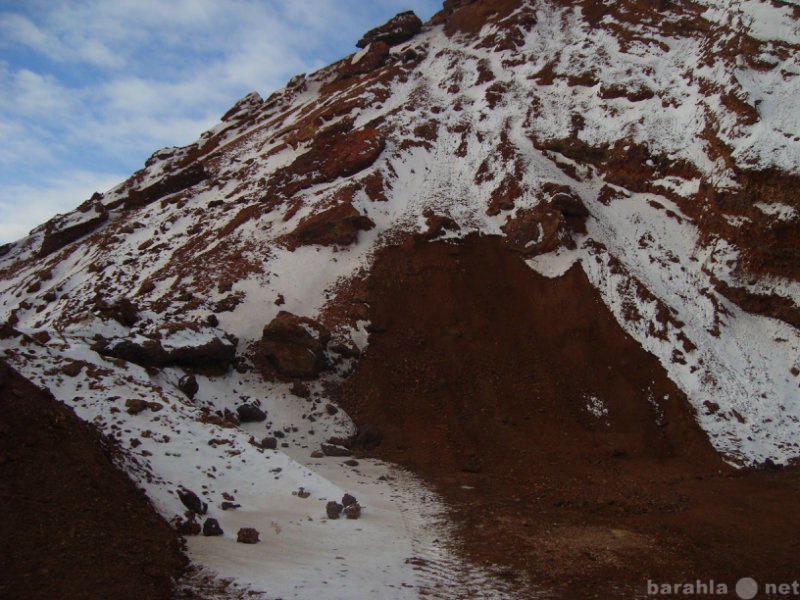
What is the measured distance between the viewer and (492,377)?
20.0 metres

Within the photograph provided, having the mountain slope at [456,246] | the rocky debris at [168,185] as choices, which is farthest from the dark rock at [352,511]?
the rocky debris at [168,185]

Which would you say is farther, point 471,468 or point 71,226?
point 71,226

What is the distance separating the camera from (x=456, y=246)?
83.5 ft

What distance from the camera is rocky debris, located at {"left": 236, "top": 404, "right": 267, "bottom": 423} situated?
17.7 m

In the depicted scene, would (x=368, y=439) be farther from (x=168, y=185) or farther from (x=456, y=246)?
(x=168, y=185)

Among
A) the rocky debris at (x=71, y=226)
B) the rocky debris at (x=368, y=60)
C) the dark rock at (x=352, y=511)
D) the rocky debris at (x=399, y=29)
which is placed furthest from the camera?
the rocky debris at (x=399, y=29)

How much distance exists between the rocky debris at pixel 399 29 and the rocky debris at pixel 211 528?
48.7 metres

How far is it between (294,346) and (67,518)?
13.5m

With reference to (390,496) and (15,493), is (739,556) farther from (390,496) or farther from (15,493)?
(15,493)

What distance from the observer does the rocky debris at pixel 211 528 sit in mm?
8992

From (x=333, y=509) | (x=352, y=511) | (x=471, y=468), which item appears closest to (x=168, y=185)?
(x=471, y=468)

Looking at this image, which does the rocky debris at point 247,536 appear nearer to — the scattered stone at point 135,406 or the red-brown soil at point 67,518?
the red-brown soil at point 67,518

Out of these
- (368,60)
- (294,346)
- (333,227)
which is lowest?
(294,346)

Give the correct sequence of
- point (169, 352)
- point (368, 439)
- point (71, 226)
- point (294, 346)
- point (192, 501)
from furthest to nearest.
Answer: point (71, 226), point (294, 346), point (169, 352), point (368, 439), point (192, 501)
